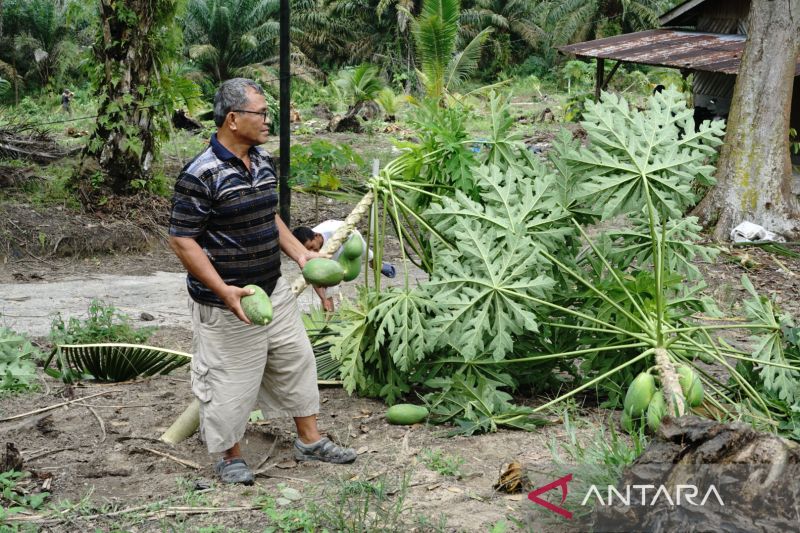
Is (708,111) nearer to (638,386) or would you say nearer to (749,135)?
(749,135)

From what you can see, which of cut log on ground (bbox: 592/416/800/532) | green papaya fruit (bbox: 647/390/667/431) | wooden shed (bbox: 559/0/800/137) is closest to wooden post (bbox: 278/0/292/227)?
green papaya fruit (bbox: 647/390/667/431)

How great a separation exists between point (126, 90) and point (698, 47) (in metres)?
10.9

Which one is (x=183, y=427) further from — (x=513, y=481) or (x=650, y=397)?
(x=650, y=397)

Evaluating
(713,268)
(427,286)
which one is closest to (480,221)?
(427,286)

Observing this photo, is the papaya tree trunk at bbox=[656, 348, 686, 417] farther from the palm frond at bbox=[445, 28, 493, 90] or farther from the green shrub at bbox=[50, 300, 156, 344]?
the palm frond at bbox=[445, 28, 493, 90]

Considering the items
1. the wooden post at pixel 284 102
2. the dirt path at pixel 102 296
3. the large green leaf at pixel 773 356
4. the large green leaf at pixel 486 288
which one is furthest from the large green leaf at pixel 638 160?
the wooden post at pixel 284 102

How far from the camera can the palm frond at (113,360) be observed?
5.40 m

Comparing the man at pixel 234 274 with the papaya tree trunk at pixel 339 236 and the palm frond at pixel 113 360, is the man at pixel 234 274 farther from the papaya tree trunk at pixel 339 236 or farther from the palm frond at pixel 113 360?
the palm frond at pixel 113 360

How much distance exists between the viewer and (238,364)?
13.6 feet

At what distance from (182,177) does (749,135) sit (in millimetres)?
8942

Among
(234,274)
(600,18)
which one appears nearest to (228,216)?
(234,274)

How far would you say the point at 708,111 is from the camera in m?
18.3

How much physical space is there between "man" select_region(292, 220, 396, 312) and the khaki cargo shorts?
100 cm

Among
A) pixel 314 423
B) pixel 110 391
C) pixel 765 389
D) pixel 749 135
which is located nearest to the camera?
pixel 314 423
